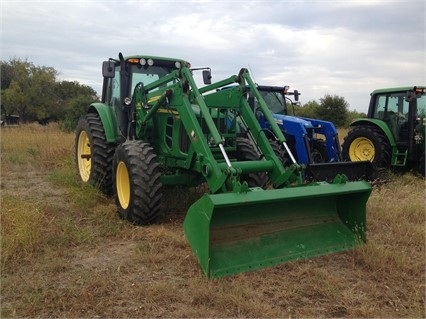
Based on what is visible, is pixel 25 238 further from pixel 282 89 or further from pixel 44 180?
pixel 282 89

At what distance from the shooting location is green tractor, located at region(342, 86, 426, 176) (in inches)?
345

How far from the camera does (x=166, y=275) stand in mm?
3668

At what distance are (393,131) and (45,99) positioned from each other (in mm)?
29086

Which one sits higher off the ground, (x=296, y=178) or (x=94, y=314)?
(x=296, y=178)

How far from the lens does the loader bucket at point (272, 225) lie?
3.62 meters

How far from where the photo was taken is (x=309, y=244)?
4125 mm

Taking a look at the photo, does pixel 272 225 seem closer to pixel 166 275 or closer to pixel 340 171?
pixel 166 275

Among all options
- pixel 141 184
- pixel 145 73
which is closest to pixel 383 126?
pixel 145 73

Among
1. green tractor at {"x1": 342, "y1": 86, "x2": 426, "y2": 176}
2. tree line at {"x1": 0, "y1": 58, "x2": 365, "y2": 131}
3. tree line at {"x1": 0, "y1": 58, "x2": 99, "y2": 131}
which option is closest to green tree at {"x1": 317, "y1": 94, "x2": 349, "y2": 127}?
tree line at {"x1": 0, "y1": 58, "x2": 365, "y2": 131}

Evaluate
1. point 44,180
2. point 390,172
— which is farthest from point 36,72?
point 390,172

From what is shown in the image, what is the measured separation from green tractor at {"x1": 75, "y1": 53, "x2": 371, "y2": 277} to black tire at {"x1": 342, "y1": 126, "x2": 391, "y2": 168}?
4.37m

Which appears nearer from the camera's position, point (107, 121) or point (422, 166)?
point (107, 121)

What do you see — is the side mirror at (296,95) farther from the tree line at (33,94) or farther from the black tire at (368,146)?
the tree line at (33,94)

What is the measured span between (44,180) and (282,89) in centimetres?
520
